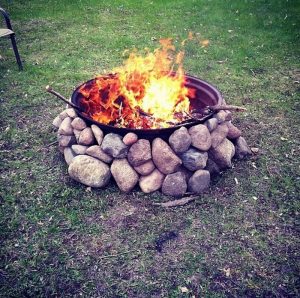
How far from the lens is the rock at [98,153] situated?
4.48 metres

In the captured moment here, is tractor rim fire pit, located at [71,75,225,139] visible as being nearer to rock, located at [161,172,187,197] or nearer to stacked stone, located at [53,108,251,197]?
stacked stone, located at [53,108,251,197]

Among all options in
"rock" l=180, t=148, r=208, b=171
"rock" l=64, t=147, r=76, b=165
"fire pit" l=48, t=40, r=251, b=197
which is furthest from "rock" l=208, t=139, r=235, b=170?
"rock" l=64, t=147, r=76, b=165

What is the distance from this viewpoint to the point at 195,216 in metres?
4.20

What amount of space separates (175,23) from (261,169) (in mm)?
7163

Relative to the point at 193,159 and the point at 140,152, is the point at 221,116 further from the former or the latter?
the point at 140,152

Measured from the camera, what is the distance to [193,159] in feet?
14.3

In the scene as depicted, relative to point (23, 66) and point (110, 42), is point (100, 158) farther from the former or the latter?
point (110, 42)

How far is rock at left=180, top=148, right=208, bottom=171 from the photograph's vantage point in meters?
4.37

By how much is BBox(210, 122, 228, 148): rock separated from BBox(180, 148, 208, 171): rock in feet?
1.00

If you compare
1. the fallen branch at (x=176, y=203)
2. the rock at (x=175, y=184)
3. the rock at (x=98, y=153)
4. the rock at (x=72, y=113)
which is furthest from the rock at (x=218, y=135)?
the rock at (x=72, y=113)

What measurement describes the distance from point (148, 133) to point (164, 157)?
1.28ft

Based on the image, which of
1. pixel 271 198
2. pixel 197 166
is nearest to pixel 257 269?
pixel 271 198

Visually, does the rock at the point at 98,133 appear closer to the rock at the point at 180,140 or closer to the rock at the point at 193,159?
the rock at the point at 180,140

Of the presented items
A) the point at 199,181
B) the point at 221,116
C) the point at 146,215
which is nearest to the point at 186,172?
the point at 199,181
